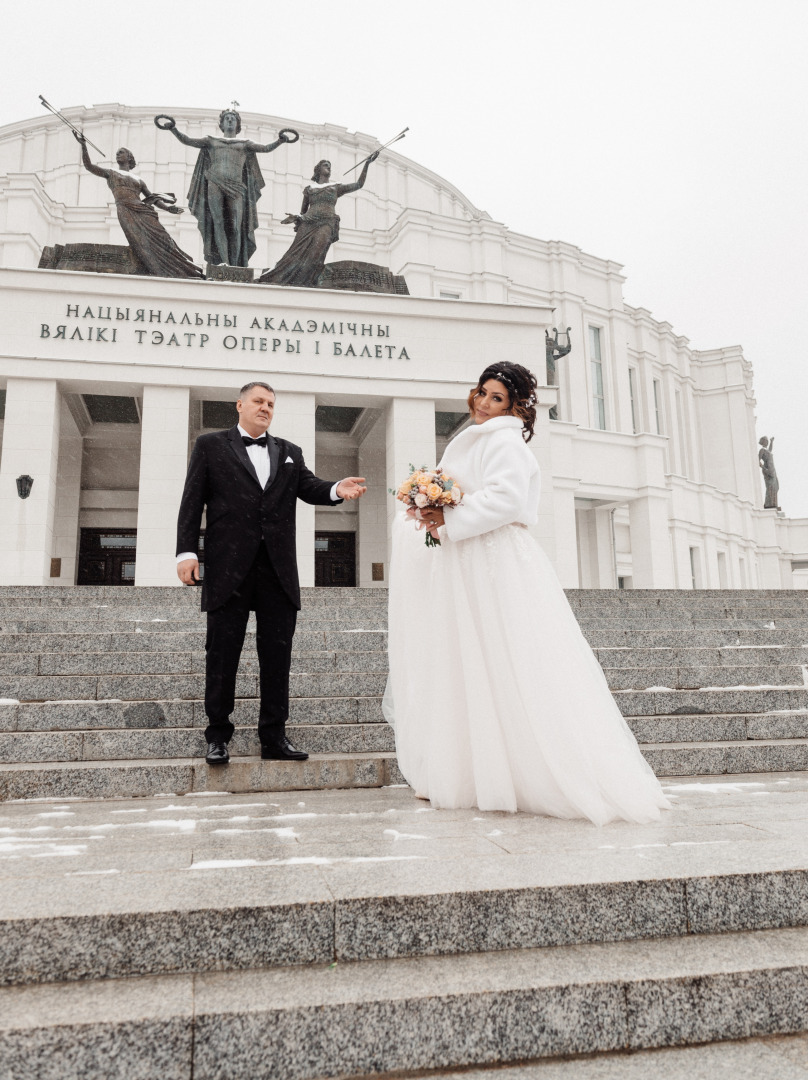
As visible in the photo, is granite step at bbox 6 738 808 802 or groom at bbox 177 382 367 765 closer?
granite step at bbox 6 738 808 802

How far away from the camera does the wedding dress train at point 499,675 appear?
3395mm

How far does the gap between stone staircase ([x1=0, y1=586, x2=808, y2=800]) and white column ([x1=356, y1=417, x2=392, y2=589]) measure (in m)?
10.8

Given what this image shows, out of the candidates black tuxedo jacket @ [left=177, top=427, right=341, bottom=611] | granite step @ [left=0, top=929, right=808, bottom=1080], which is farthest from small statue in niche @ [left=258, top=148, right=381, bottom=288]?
granite step @ [left=0, top=929, right=808, bottom=1080]

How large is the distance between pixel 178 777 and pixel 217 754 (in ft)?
0.76

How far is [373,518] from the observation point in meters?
19.9

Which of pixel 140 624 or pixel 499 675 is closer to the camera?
pixel 499 675

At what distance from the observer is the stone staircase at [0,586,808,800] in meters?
4.29

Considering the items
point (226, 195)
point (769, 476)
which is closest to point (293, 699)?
point (226, 195)

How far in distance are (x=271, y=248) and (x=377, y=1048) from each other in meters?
31.8

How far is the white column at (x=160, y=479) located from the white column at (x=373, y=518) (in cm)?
508

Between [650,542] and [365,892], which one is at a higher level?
[650,542]

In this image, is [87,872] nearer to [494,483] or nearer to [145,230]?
[494,483]

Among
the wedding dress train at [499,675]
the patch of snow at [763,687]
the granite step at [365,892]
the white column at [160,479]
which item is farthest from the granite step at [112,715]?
the white column at [160,479]

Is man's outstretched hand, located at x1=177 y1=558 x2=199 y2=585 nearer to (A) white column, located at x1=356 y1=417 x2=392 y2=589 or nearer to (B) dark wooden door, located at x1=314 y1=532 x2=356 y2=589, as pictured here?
(A) white column, located at x1=356 y1=417 x2=392 y2=589
